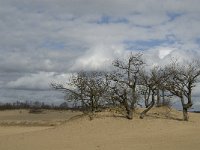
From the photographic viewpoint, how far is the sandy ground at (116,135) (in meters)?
24.8

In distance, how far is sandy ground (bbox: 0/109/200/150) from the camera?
81.2 feet

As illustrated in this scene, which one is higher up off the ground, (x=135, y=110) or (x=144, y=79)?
(x=144, y=79)

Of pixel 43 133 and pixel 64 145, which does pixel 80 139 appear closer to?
pixel 64 145

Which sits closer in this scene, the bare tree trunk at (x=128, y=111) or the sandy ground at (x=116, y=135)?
the sandy ground at (x=116, y=135)

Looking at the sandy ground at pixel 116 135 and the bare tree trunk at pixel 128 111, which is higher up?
the bare tree trunk at pixel 128 111

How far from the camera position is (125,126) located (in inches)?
1260

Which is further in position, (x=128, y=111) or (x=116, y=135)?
(x=128, y=111)

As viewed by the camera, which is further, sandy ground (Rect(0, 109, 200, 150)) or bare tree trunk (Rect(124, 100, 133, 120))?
bare tree trunk (Rect(124, 100, 133, 120))

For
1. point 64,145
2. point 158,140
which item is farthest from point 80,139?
point 158,140

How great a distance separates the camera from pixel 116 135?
97.9ft

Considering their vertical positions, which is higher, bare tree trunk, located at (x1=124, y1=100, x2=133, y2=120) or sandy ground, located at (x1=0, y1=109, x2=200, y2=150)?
bare tree trunk, located at (x1=124, y1=100, x2=133, y2=120)

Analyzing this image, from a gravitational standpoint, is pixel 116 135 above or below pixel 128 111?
below

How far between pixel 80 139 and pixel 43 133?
18.0 feet

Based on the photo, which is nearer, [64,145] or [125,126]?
[64,145]
